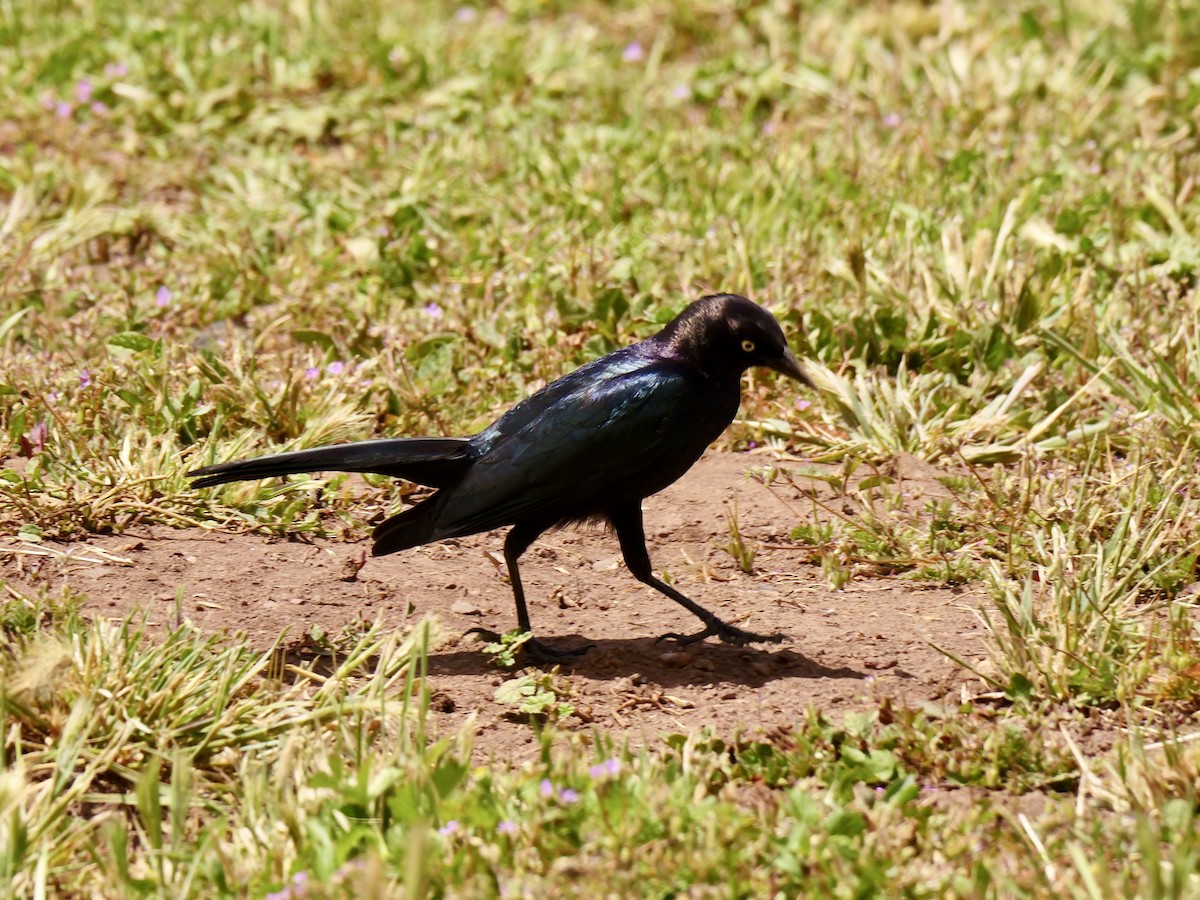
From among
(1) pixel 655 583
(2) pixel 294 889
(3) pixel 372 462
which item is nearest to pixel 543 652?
(1) pixel 655 583

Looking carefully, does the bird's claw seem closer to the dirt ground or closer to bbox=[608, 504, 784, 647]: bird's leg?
the dirt ground

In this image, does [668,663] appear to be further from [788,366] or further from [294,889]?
[294,889]

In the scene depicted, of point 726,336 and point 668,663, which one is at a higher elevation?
point 726,336

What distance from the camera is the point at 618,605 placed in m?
4.51

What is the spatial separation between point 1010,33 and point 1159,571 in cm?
459

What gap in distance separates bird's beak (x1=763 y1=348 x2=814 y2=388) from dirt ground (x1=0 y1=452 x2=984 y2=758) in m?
0.56

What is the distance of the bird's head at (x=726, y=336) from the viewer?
4.21 meters

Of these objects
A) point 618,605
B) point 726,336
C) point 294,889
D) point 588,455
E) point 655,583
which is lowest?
point 618,605

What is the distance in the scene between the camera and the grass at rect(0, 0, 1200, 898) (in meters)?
3.07

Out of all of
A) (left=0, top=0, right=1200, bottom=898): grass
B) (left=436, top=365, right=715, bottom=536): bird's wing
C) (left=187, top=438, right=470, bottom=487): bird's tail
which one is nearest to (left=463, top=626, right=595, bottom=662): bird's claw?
(left=0, top=0, right=1200, bottom=898): grass

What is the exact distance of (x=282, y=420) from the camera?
5.04 metres

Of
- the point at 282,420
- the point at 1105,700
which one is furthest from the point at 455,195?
the point at 1105,700

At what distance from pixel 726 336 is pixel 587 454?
1.70 feet

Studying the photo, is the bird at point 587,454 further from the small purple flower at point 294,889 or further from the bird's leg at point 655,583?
the small purple flower at point 294,889
